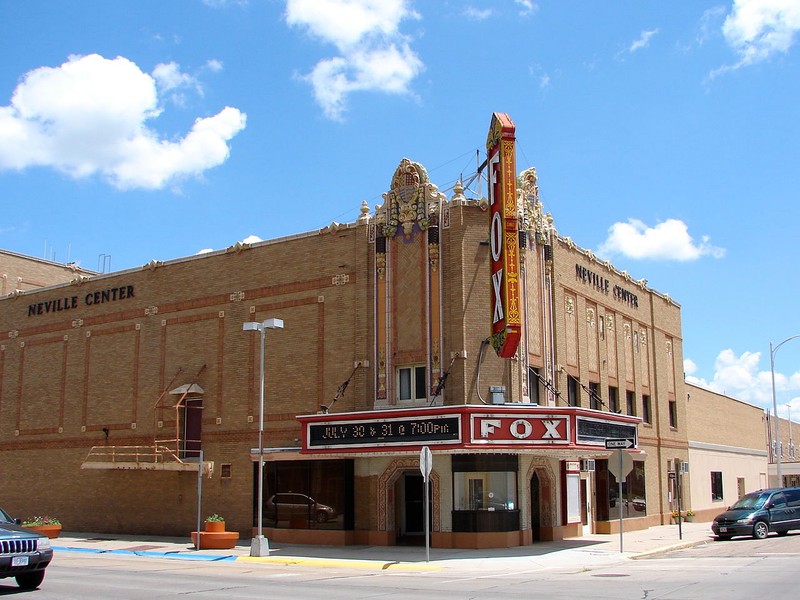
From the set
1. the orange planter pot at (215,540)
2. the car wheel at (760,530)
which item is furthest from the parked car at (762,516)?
the orange planter pot at (215,540)

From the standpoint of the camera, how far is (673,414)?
4525cm

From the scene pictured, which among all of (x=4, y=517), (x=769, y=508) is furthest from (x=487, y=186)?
(x=4, y=517)

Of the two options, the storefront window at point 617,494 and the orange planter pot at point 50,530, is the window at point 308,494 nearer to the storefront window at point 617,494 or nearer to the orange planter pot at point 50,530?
the orange planter pot at point 50,530

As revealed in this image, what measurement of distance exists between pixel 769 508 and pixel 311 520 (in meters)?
16.8

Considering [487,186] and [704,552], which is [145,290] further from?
[704,552]

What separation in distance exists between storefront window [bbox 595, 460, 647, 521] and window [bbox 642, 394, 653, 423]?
2828mm

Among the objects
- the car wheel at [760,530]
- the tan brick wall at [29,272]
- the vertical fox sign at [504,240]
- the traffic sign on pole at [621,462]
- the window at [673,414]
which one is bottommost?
the car wheel at [760,530]

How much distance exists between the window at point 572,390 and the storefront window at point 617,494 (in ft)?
10.6

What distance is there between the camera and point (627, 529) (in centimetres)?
3688

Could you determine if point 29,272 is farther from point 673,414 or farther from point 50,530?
point 673,414

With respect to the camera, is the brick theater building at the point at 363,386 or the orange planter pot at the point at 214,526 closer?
the brick theater building at the point at 363,386

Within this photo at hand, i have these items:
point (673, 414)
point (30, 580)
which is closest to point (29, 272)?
point (673, 414)

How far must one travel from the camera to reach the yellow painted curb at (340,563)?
23.7 meters

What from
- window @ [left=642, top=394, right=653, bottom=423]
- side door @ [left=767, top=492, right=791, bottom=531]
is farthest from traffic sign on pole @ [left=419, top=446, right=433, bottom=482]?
window @ [left=642, top=394, right=653, bottom=423]
